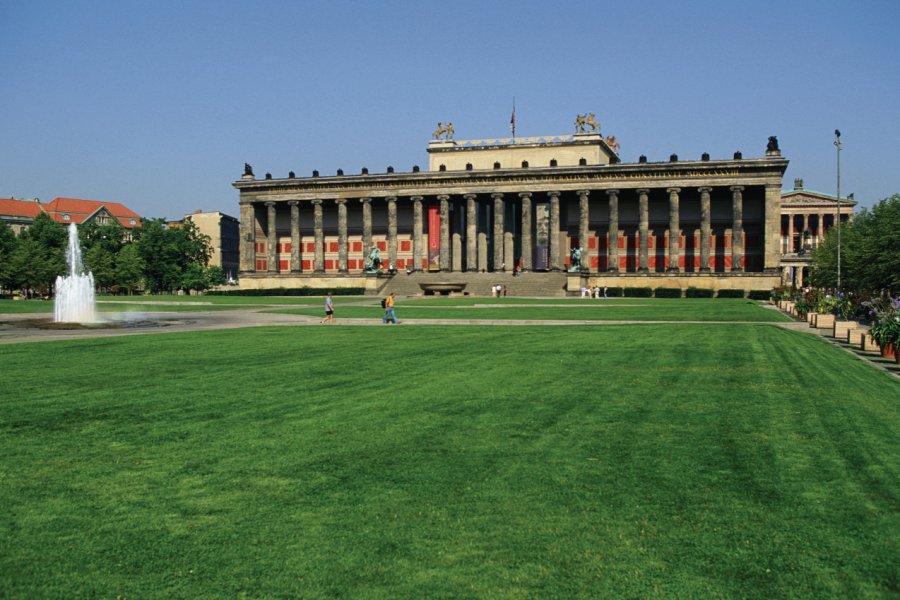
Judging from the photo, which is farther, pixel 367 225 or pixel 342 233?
pixel 342 233

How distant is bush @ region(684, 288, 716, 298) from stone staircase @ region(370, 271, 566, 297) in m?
15.0

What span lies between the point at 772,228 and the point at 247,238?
75.7 metres

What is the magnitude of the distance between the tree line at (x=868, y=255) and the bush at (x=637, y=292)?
59.4 feet

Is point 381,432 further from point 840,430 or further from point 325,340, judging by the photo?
point 325,340

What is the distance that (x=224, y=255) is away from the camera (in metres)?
171

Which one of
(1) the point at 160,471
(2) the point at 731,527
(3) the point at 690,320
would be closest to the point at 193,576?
(1) the point at 160,471

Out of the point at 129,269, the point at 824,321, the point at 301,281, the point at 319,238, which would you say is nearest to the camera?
the point at 824,321

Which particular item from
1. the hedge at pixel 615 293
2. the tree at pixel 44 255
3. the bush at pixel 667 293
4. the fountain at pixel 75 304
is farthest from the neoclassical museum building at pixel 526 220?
the fountain at pixel 75 304

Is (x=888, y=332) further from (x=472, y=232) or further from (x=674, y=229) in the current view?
(x=472, y=232)

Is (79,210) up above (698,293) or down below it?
above

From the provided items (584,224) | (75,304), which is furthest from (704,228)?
(75,304)

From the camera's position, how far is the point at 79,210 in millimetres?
175875

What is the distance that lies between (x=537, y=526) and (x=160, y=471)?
505 centimetres

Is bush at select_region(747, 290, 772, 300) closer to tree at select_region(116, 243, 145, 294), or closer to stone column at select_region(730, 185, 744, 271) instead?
stone column at select_region(730, 185, 744, 271)
